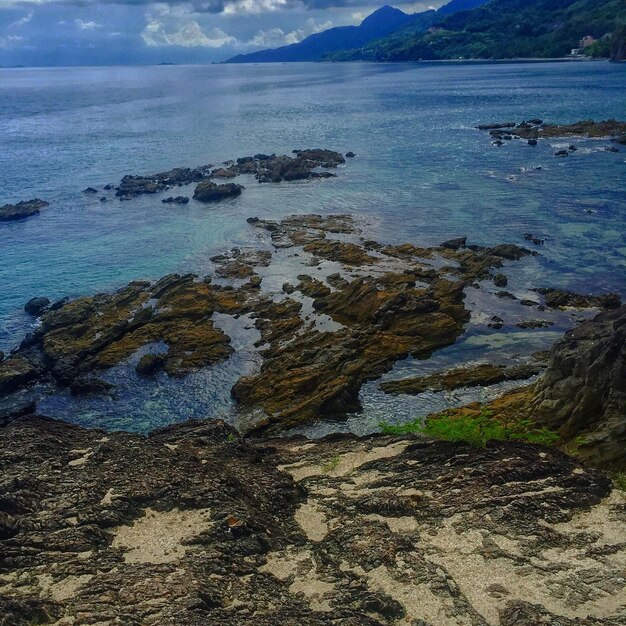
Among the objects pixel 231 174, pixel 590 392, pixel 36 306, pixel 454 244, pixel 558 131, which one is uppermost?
pixel 558 131

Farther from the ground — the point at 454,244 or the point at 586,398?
the point at 454,244

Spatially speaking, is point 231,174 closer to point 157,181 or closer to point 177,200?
point 157,181

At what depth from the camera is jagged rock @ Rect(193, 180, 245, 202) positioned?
75.1 m

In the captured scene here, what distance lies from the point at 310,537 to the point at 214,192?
61.8m

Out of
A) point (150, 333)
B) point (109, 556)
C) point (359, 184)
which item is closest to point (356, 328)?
point (150, 333)

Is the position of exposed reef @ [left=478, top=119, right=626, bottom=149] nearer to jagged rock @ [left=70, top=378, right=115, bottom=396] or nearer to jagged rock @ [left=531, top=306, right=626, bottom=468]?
jagged rock @ [left=531, top=306, right=626, bottom=468]

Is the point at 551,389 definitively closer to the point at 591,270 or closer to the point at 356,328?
the point at 356,328

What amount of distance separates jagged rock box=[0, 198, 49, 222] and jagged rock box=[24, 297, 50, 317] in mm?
31493

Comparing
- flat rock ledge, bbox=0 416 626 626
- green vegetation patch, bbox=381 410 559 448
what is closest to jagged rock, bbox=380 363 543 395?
green vegetation patch, bbox=381 410 559 448

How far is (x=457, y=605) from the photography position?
1579cm

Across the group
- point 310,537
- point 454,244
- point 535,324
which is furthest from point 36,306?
point 535,324

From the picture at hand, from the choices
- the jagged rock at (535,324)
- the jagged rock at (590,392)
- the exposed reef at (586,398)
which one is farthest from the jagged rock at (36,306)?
the jagged rock at (590,392)

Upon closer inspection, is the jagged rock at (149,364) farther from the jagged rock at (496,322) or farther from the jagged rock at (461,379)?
→ the jagged rock at (496,322)

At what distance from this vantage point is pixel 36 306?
45.1m
